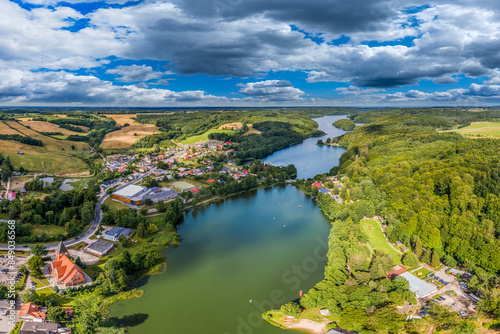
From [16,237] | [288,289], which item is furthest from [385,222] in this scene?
[16,237]

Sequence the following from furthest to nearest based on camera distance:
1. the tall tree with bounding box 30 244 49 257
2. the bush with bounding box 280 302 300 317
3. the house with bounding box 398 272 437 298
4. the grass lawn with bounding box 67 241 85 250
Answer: the grass lawn with bounding box 67 241 85 250
the tall tree with bounding box 30 244 49 257
the house with bounding box 398 272 437 298
the bush with bounding box 280 302 300 317

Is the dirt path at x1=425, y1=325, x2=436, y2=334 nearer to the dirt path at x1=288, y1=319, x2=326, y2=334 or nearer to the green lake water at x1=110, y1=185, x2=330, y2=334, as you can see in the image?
the dirt path at x1=288, y1=319, x2=326, y2=334

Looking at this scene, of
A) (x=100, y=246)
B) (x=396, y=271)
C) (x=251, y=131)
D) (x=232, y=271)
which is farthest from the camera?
(x=251, y=131)

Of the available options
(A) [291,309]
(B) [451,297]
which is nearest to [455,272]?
(B) [451,297]

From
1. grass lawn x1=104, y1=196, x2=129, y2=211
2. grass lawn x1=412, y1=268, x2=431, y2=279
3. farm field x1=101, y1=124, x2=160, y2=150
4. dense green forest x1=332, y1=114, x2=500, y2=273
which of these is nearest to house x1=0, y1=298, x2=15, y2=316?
grass lawn x1=104, y1=196, x2=129, y2=211

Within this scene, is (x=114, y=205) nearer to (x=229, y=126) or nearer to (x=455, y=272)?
(x=455, y=272)

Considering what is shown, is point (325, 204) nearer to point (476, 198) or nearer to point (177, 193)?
point (476, 198)

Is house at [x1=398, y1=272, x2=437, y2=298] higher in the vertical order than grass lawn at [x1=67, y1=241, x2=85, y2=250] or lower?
lower
